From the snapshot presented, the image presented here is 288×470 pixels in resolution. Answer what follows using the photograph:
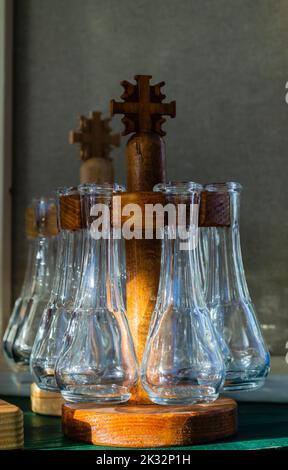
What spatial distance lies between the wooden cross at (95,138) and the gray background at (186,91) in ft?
0.27

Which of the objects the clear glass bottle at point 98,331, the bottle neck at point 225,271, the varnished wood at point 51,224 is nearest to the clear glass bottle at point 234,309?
the bottle neck at point 225,271

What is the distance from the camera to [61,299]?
0.76 m

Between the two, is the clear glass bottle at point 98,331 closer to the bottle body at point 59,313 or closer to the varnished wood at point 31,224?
the bottle body at point 59,313

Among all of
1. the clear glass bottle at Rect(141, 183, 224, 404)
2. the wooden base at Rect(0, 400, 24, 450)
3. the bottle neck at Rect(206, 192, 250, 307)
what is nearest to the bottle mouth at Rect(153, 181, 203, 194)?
the clear glass bottle at Rect(141, 183, 224, 404)

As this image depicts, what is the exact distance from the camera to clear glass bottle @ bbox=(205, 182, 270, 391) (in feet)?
2.36

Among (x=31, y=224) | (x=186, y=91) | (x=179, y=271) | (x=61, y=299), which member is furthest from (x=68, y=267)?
(x=186, y=91)

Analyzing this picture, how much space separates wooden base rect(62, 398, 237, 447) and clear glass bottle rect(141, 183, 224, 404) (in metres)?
0.01

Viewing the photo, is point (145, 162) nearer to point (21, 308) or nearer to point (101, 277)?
point (101, 277)

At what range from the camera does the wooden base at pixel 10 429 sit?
0.62 metres

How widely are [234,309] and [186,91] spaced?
447 mm

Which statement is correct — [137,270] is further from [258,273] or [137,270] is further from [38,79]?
[38,79]

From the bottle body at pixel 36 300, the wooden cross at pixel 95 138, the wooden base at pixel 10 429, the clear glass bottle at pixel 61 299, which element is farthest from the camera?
the wooden cross at pixel 95 138

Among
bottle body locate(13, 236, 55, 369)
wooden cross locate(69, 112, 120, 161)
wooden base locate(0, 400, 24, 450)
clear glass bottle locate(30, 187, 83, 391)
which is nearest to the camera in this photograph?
wooden base locate(0, 400, 24, 450)

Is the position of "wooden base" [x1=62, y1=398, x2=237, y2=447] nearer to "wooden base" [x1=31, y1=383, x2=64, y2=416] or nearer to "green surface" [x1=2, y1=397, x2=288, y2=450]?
"green surface" [x1=2, y1=397, x2=288, y2=450]
